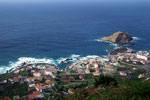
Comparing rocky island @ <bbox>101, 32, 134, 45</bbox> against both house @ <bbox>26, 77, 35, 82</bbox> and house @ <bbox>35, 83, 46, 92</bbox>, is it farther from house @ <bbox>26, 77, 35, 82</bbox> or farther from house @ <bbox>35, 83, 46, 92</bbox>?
house @ <bbox>35, 83, 46, 92</bbox>

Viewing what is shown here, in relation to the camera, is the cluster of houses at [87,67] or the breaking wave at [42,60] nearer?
the cluster of houses at [87,67]

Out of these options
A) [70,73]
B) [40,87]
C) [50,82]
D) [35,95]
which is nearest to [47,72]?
[70,73]

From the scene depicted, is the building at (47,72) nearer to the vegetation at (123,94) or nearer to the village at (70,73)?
the village at (70,73)

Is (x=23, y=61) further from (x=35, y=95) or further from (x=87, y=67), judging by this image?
(x=35, y=95)

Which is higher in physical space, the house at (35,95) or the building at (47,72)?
the building at (47,72)

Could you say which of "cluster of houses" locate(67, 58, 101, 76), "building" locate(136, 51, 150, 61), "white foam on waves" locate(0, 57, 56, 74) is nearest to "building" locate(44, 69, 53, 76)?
"cluster of houses" locate(67, 58, 101, 76)

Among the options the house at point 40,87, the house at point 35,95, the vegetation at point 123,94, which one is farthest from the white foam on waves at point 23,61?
the vegetation at point 123,94

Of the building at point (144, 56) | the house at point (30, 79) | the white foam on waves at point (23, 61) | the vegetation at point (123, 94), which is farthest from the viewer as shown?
the building at point (144, 56)

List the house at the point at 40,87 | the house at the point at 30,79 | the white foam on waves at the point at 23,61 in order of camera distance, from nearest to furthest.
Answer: the house at the point at 40,87
the house at the point at 30,79
the white foam on waves at the point at 23,61

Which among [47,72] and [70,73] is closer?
[47,72]
